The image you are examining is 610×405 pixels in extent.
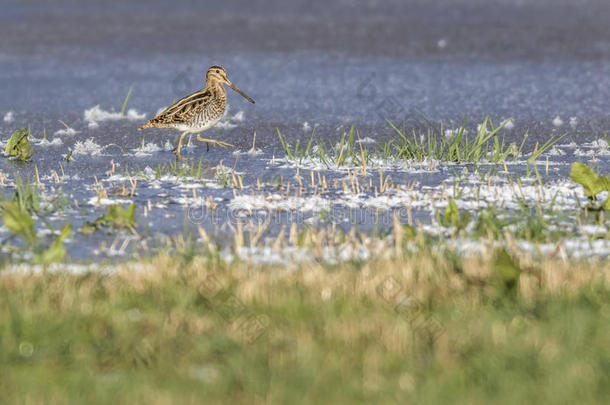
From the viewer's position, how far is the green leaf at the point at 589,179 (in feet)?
24.4

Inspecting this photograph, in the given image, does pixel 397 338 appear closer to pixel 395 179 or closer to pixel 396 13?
pixel 395 179

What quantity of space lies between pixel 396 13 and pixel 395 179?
19.4 meters

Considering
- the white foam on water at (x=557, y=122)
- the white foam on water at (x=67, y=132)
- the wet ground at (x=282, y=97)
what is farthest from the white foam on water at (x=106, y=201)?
the white foam on water at (x=557, y=122)

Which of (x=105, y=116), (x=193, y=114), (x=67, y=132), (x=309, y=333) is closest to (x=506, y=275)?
(x=309, y=333)

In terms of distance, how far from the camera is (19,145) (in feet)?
32.0

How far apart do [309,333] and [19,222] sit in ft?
→ 8.06

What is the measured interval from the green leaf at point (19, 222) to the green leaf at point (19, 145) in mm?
3410

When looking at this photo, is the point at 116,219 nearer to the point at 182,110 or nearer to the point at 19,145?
the point at 19,145

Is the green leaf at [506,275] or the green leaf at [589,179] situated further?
the green leaf at [589,179]

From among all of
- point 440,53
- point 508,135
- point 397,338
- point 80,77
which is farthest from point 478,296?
point 440,53

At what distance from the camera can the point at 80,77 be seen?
17250mm

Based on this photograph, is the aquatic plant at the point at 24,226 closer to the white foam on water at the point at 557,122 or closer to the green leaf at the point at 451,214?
the green leaf at the point at 451,214

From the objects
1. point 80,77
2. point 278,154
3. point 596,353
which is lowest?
point 596,353

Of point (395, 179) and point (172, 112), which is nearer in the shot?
point (395, 179)
